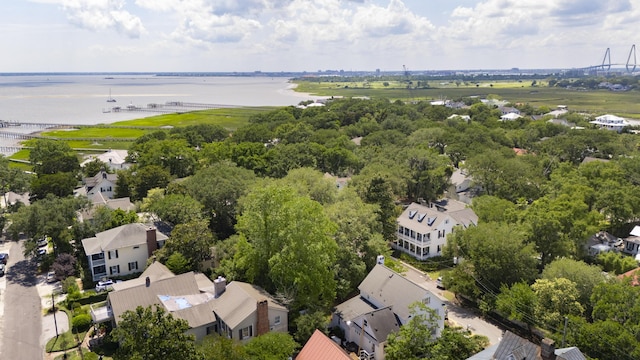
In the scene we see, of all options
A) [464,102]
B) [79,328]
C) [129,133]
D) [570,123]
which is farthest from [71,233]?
[464,102]

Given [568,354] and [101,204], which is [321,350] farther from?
[101,204]

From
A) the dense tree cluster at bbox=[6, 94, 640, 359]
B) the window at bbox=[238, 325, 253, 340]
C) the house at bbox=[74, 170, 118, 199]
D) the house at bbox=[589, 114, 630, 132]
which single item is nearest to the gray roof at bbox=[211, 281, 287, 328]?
the window at bbox=[238, 325, 253, 340]

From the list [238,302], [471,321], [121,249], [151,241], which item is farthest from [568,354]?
[121,249]

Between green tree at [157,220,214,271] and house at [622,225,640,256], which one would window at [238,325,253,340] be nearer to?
green tree at [157,220,214,271]

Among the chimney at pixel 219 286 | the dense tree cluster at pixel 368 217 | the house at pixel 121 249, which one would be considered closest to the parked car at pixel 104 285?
the house at pixel 121 249

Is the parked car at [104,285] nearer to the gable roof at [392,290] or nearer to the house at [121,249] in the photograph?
the house at [121,249]

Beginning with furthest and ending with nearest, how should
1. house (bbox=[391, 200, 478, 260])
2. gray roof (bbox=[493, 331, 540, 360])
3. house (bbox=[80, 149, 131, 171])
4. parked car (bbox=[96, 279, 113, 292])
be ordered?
1. house (bbox=[80, 149, 131, 171])
2. house (bbox=[391, 200, 478, 260])
3. parked car (bbox=[96, 279, 113, 292])
4. gray roof (bbox=[493, 331, 540, 360])
